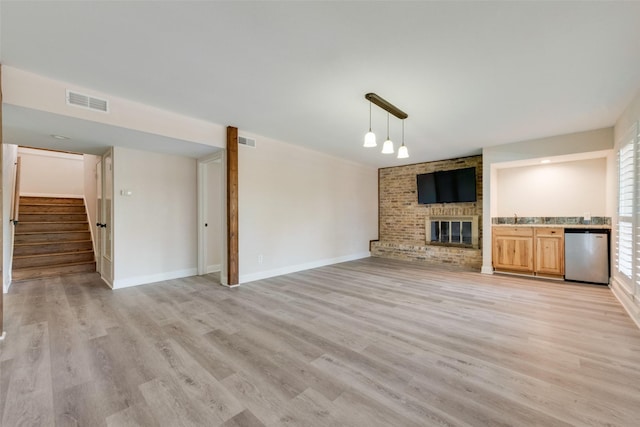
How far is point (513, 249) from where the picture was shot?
5035 mm

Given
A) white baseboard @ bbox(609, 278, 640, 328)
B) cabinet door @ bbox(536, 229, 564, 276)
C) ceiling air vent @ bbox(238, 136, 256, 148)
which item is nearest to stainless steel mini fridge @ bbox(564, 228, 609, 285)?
cabinet door @ bbox(536, 229, 564, 276)

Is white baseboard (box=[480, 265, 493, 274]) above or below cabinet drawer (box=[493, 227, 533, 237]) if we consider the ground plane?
below

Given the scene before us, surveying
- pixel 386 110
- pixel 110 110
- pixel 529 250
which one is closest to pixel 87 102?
pixel 110 110

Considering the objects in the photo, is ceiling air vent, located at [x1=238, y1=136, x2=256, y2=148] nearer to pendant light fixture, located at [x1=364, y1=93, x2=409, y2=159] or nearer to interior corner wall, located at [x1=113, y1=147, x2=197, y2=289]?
interior corner wall, located at [x1=113, y1=147, x2=197, y2=289]

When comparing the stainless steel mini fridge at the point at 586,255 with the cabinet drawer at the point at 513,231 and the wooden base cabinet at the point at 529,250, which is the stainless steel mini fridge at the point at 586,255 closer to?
the wooden base cabinet at the point at 529,250

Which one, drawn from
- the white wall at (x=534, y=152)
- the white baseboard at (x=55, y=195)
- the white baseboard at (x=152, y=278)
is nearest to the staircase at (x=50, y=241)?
the white baseboard at (x=55, y=195)

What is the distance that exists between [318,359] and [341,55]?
2.56 metres

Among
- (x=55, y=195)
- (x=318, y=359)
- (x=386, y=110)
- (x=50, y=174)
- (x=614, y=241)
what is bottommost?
(x=318, y=359)

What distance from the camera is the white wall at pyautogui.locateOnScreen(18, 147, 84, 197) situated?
7.57 meters

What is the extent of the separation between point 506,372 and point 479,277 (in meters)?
3.34

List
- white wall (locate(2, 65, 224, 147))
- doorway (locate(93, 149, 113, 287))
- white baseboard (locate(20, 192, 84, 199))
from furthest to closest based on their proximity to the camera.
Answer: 1. white baseboard (locate(20, 192, 84, 199))
2. doorway (locate(93, 149, 113, 287))
3. white wall (locate(2, 65, 224, 147))

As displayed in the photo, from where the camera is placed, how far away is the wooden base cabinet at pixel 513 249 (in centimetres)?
489

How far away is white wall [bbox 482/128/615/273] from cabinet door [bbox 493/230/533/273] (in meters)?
0.15

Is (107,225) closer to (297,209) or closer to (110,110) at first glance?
(110,110)
